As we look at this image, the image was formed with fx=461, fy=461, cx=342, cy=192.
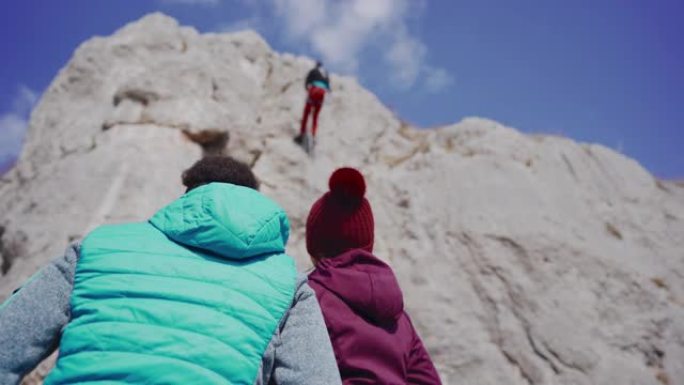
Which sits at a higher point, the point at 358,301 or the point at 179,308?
the point at 358,301

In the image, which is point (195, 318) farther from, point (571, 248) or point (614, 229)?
point (614, 229)

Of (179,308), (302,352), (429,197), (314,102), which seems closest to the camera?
(179,308)

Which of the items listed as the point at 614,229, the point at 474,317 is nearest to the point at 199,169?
the point at 474,317

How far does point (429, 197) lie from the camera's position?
923 centimetres

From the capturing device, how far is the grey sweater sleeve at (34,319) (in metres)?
1.48

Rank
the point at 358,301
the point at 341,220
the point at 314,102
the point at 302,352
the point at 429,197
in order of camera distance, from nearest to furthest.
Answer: the point at 302,352, the point at 358,301, the point at 341,220, the point at 429,197, the point at 314,102

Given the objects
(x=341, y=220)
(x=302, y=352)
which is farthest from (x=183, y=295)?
(x=341, y=220)

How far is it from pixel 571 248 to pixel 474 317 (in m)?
2.30

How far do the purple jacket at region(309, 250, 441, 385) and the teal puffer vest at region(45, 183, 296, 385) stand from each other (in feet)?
1.49

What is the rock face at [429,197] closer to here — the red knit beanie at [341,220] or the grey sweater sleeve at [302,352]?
the red knit beanie at [341,220]

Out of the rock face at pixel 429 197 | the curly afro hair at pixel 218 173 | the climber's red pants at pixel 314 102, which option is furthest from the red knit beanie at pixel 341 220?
the climber's red pants at pixel 314 102

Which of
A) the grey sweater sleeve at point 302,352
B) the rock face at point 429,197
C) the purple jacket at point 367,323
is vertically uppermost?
the rock face at point 429,197

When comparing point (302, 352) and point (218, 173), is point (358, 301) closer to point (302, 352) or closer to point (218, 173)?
point (302, 352)

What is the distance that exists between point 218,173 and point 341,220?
2.49 ft
